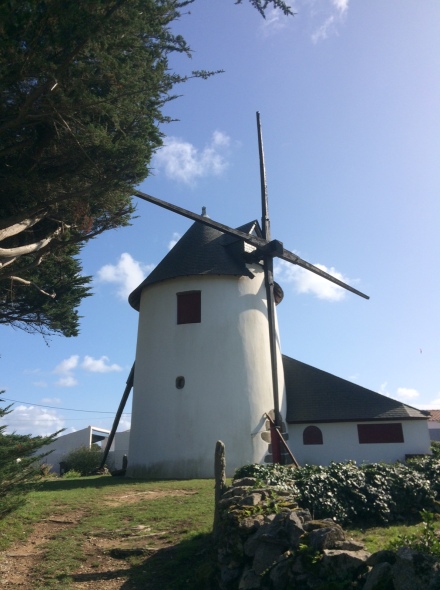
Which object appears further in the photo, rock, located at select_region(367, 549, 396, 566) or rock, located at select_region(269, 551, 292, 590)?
rock, located at select_region(269, 551, 292, 590)

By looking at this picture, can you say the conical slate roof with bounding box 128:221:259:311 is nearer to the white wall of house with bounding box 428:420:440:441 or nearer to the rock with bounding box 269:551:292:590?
the rock with bounding box 269:551:292:590

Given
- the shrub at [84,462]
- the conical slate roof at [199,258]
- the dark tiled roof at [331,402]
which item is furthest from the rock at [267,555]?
the shrub at [84,462]

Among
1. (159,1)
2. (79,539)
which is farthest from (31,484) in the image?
(159,1)

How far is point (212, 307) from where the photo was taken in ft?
66.7

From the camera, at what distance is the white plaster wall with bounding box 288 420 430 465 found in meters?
20.8

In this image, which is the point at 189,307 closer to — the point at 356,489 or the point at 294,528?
the point at 356,489

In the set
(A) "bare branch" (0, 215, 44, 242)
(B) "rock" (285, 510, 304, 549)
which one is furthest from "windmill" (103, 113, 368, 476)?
(B) "rock" (285, 510, 304, 549)

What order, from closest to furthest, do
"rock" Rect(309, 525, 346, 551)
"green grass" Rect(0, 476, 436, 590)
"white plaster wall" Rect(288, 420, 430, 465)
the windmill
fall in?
"rock" Rect(309, 525, 346, 551)
"green grass" Rect(0, 476, 436, 590)
the windmill
"white plaster wall" Rect(288, 420, 430, 465)

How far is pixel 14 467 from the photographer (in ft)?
27.7

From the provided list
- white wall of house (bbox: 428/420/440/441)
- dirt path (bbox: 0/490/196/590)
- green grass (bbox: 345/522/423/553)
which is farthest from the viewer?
white wall of house (bbox: 428/420/440/441)

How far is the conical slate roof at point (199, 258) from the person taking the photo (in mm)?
20922

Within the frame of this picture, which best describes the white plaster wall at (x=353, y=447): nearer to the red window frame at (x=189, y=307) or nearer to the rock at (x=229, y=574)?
the red window frame at (x=189, y=307)

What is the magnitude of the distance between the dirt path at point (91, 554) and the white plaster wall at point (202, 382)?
8487mm

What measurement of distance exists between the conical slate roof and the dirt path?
1196cm
